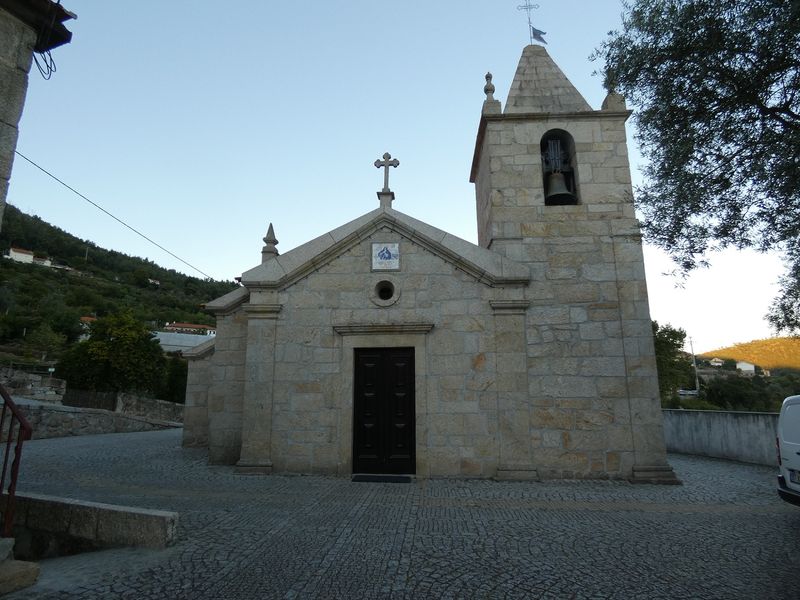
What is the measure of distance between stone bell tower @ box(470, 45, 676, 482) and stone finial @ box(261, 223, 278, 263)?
5.40 metres

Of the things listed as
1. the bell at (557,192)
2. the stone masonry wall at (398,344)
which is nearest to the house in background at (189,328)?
the stone masonry wall at (398,344)

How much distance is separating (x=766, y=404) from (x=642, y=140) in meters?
28.3

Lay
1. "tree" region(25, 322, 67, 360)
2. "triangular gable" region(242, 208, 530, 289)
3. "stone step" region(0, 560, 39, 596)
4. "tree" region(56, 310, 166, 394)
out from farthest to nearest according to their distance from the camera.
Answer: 1. "tree" region(25, 322, 67, 360)
2. "tree" region(56, 310, 166, 394)
3. "triangular gable" region(242, 208, 530, 289)
4. "stone step" region(0, 560, 39, 596)

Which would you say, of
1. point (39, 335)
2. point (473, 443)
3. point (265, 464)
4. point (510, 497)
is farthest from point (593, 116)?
point (39, 335)

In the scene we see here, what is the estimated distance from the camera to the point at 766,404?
87.5ft

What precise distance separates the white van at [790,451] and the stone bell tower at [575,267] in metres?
2.51

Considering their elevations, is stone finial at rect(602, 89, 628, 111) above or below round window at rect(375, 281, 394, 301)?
above

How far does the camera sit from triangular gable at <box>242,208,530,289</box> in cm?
904

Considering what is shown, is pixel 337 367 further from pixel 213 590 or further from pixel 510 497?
pixel 213 590

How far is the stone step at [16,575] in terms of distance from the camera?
341cm

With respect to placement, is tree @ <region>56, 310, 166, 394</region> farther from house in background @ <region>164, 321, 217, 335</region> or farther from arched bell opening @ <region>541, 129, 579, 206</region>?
house in background @ <region>164, 321, 217, 335</region>

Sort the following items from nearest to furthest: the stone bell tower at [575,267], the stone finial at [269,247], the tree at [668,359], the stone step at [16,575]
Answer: the stone step at [16,575] < the stone bell tower at [575,267] < the stone finial at [269,247] < the tree at [668,359]

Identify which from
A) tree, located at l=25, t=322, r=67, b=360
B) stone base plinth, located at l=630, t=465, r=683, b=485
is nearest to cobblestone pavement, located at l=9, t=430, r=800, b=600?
stone base plinth, located at l=630, t=465, r=683, b=485

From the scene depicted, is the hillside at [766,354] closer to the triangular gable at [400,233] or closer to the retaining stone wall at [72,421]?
the triangular gable at [400,233]
